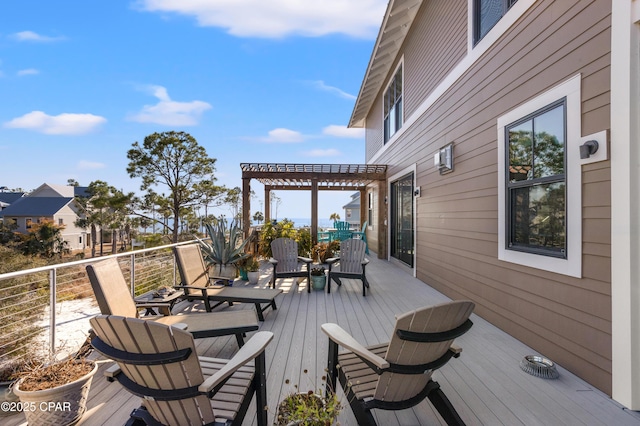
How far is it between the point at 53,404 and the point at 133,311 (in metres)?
1.14

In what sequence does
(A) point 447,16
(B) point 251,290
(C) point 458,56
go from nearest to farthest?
(B) point 251,290, (C) point 458,56, (A) point 447,16

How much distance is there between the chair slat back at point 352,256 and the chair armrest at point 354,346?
369 cm

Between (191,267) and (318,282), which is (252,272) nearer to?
(318,282)

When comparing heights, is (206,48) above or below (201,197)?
above

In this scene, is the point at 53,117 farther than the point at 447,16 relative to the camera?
Yes

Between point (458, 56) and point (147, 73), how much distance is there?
20.4 meters

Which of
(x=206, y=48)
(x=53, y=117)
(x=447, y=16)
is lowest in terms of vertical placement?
(x=447, y=16)

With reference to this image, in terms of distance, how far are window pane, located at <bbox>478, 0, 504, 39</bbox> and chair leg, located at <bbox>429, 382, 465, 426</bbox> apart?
434 centimetres

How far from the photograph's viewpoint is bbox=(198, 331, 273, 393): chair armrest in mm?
1436

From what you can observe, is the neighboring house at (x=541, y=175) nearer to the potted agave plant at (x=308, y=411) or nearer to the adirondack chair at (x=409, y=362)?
the adirondack chair at (x=409, y=362)

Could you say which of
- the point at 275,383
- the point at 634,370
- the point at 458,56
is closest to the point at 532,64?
the point at 458,56

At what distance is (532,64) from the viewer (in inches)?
125

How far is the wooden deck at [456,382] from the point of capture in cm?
204

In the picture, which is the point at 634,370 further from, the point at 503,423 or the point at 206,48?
the point at 206,48
